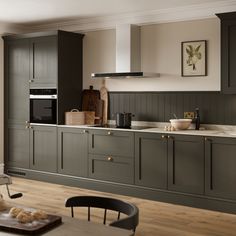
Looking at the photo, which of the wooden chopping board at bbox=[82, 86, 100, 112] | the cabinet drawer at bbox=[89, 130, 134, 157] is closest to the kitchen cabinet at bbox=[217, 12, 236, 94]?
the cabinet drawer at bbox=[89, 130, 134, 157]

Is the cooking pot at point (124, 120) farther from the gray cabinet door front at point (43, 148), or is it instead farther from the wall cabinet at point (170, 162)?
the gray cabinet door front at point (43, 148)

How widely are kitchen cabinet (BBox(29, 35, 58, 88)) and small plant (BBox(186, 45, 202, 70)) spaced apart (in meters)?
1.89

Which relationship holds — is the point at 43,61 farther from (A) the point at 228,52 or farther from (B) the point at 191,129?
(A) the point at 228,52

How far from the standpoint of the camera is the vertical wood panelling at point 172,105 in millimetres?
5422

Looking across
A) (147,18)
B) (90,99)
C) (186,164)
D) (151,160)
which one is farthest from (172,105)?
(90,99)

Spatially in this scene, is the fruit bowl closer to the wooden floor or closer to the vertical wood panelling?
the vertical wood panelling

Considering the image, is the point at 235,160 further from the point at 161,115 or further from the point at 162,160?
the point at 161,115

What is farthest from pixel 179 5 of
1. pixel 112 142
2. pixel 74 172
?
pixel 74 172

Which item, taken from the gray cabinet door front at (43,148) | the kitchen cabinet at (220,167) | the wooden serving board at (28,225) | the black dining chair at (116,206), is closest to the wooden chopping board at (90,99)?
the gray cabinet door front at (43,148)

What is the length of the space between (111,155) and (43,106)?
139 cm

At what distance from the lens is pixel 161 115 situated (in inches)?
233

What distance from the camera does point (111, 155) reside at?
5.75 m

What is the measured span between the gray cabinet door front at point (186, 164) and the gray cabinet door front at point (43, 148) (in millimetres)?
1923

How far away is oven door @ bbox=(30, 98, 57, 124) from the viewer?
6332mm
